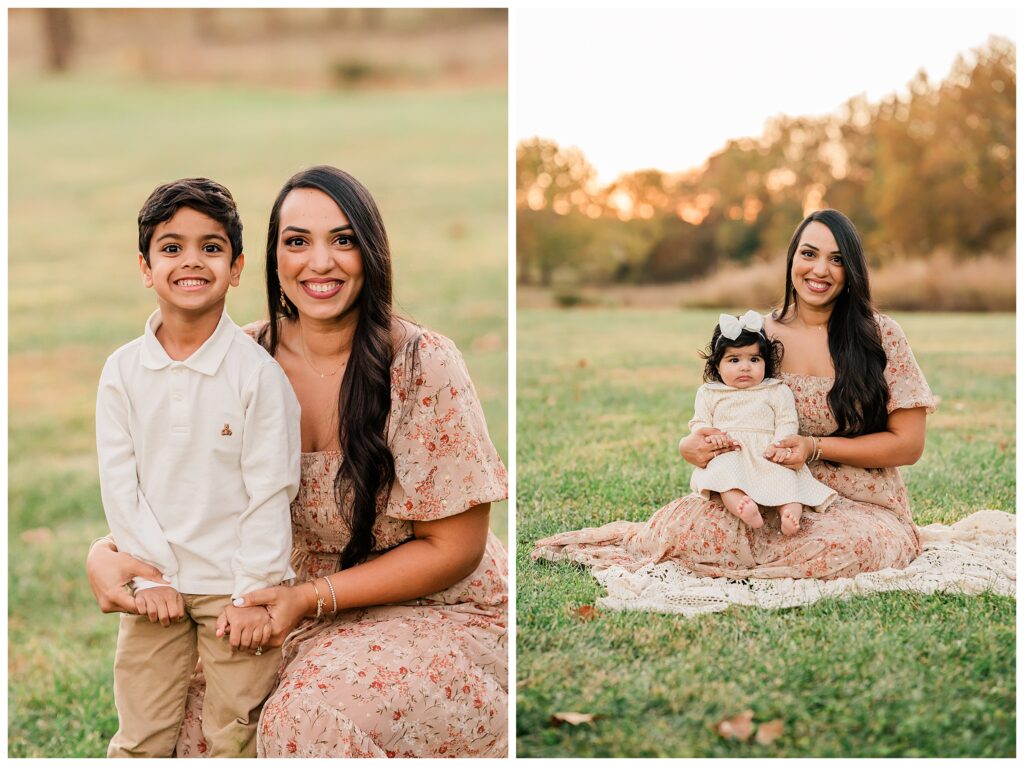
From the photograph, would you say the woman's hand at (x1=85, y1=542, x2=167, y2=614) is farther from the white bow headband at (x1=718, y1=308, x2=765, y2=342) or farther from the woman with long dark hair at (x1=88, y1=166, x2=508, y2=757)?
the white bow headband at (x1=718, y1=308, x2=765, y2=342)

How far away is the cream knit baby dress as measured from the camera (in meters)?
3.32

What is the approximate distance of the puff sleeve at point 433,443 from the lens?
2.82 metres

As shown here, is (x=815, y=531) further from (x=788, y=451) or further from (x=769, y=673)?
(x=769, y=673)

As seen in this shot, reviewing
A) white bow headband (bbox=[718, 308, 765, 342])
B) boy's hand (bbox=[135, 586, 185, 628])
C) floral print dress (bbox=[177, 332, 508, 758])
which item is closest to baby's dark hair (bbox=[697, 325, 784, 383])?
white bow headband (bbox=[718, 308, 765, 342])

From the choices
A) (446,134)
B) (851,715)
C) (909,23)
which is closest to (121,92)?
(446,134)

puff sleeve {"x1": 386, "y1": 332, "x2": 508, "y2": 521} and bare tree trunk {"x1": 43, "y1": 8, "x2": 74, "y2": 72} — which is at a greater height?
Answer: bare tree trunk {"x1": 43, "y1": 8, "x2": 74, "y2": 72}

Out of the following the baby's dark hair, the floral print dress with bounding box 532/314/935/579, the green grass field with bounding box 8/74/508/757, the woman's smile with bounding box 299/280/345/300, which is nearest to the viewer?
the woman's smile with bounding box 299/280/345/300

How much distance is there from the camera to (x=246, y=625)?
104 inches

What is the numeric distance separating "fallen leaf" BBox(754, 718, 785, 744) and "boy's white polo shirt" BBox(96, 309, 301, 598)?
1.16m

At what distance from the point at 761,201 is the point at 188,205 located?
355 inches

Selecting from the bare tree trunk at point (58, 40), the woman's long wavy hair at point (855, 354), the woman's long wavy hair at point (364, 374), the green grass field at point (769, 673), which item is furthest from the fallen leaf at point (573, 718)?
the bare tree trunk at point (58, 40)

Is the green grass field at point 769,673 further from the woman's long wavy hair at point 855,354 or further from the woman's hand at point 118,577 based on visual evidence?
the woman's hand at point 118,577

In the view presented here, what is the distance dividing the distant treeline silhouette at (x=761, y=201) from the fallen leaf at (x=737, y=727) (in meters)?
6.97

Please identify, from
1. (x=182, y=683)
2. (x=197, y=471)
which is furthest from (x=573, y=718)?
(x=197, y=471)
